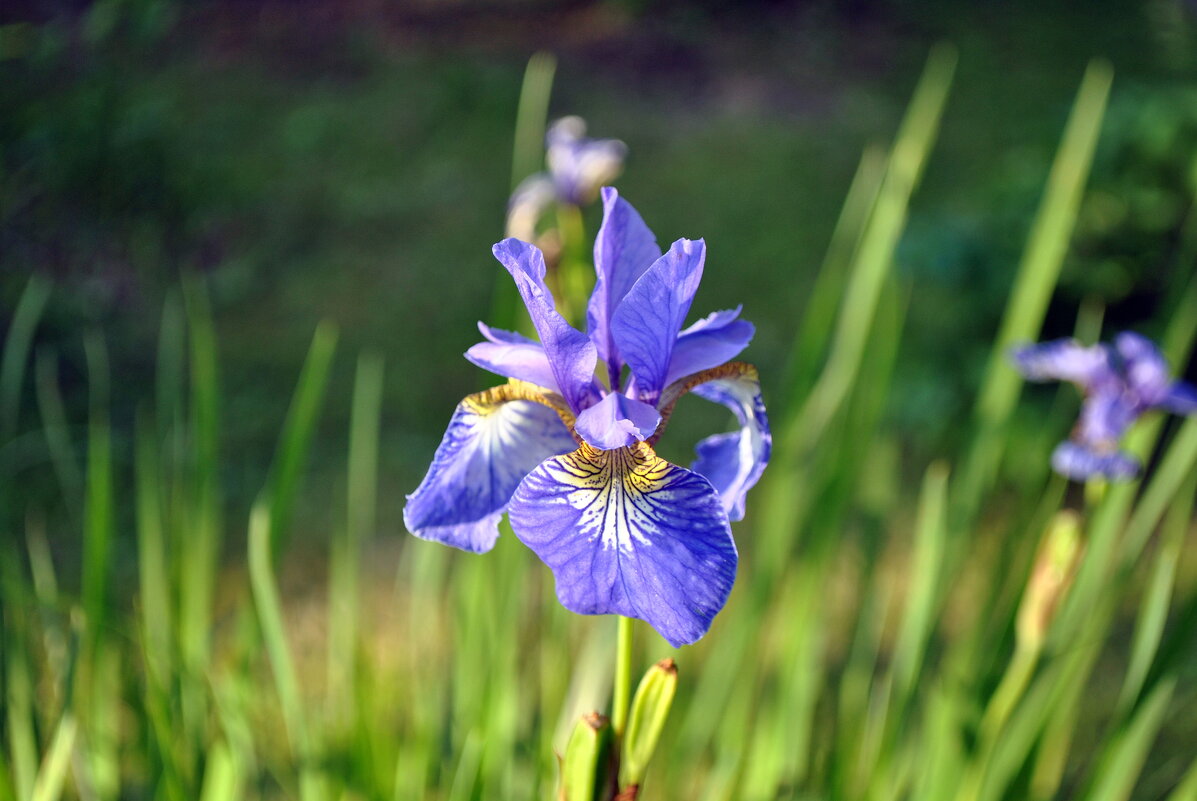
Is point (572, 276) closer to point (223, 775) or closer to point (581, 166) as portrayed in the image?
point (581, 166)

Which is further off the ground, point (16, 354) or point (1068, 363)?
point (1068, 363)

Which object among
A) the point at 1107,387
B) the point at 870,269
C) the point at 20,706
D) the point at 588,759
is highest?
the point at 870,269

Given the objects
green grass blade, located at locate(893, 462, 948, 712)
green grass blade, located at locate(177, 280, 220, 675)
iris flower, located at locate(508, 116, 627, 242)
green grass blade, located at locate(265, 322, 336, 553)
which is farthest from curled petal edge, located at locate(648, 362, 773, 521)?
iris flower, located at locate(508, 116, 627, 242)

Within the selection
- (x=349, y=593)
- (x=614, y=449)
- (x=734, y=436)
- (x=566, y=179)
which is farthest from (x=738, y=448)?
(x=566, y=179)

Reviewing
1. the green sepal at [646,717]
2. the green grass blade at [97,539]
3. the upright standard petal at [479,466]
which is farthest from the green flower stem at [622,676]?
the green grass blade at [97,539]

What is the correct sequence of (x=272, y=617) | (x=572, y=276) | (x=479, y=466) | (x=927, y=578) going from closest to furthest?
(x=479, y=466), (x=272, y=617), (x=927, y=578), (x=572, y=276)

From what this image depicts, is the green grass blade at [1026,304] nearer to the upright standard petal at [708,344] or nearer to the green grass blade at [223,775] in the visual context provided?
the upright standard petal at [708,344]

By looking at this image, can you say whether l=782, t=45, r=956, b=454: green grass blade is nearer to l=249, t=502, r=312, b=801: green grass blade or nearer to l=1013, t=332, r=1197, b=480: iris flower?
l=1013, t=332, r=1197, b=480: iris flower
